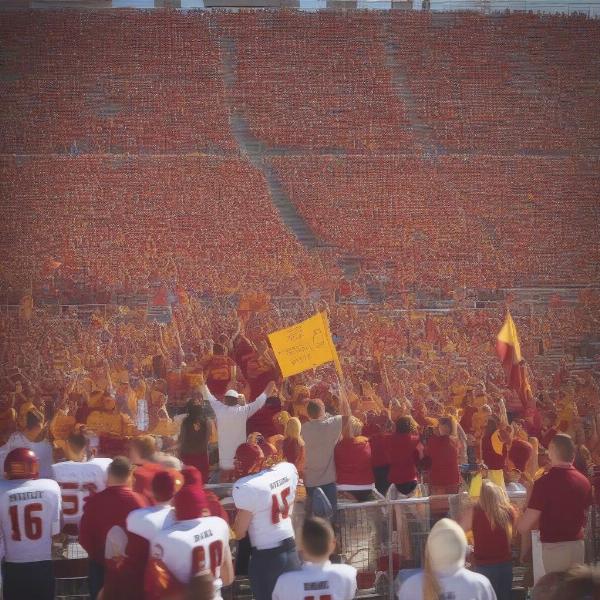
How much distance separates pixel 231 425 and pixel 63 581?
5.27 feet

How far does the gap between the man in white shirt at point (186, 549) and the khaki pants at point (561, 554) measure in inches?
66.4

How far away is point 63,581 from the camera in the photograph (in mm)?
5215

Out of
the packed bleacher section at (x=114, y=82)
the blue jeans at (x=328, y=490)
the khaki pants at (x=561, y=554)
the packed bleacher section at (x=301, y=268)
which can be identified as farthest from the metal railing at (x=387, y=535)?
the packed bleacher section at (x=114, y=82)

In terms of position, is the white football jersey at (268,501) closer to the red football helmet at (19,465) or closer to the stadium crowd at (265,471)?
the stadium crowd at (265,471)

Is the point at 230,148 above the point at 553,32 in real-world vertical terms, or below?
below

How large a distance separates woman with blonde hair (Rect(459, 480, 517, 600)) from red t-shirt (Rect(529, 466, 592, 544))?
143 mm

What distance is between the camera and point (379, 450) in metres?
6.35

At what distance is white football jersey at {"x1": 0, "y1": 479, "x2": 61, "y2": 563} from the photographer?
4328 millimetres

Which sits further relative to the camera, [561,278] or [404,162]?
[404,162]

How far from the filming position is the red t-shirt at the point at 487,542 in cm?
454

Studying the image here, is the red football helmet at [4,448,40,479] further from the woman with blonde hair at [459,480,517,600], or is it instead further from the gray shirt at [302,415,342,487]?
the woman with blonde hair at [459,480,517,600]

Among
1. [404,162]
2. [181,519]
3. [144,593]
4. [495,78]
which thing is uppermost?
[495,78]

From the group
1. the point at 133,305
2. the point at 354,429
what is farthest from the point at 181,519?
the point at 133,305

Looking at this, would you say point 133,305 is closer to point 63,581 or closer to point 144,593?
point 63,581
